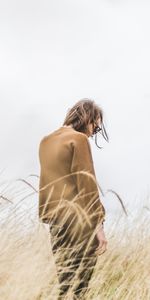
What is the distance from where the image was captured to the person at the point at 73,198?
345cm

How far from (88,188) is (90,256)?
0.35 metres

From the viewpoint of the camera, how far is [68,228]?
348 centimetres

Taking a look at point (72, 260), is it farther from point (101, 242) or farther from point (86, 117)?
point (86, 117)

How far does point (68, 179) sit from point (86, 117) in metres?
0.33

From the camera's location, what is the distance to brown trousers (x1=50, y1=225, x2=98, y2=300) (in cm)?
346

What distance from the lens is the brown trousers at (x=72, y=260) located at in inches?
136

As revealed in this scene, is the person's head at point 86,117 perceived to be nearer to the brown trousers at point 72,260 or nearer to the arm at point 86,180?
the arm at point 86,180

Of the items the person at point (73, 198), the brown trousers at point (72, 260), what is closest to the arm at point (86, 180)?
the person at point (73, 198)

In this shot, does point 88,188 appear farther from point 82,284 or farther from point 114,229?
point 114,229

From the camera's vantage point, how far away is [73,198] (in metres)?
3.51

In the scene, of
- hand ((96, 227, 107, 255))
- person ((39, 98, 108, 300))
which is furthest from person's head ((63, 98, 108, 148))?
hand ((96, 227, 107, 255))

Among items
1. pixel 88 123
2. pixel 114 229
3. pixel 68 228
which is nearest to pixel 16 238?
pixel 68 228

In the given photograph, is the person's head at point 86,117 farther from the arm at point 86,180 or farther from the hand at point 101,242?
the hand at point 101,242

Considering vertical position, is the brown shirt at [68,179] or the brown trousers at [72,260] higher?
the brown shirt at [68,179]
